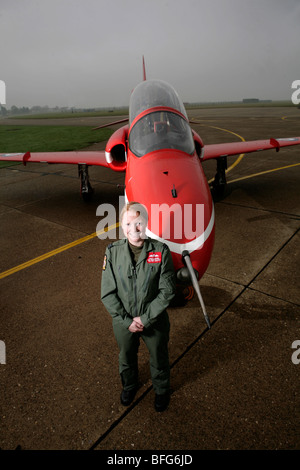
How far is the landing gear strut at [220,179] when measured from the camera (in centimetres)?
897

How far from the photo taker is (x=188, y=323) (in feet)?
13.5

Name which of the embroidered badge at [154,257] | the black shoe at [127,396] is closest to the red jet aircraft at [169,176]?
the embroidered badge at [154,257]

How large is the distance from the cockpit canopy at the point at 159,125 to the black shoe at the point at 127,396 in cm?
378

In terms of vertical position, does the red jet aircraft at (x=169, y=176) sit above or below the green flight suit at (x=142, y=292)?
above

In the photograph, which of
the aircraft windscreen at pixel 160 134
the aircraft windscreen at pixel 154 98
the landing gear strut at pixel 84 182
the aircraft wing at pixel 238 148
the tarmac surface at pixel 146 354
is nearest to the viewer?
the tarmac surface at pixel 146 354

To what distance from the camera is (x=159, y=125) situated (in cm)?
543

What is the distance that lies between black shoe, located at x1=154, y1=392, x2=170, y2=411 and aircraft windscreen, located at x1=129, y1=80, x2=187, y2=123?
5494mm

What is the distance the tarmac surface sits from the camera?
275 centimetres

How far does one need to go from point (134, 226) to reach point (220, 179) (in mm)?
7200

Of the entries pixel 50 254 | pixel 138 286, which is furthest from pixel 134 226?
pixel 50 254

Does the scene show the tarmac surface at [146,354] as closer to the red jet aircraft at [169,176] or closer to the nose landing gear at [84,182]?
the red jet aircraft at [169,176]

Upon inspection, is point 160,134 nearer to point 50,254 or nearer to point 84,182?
point 50,254

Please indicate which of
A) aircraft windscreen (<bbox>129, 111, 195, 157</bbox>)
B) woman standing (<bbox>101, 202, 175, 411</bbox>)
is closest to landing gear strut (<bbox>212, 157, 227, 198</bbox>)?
aircraft windscreen (<bbox>129, 111, 195, 157</bbox>)
